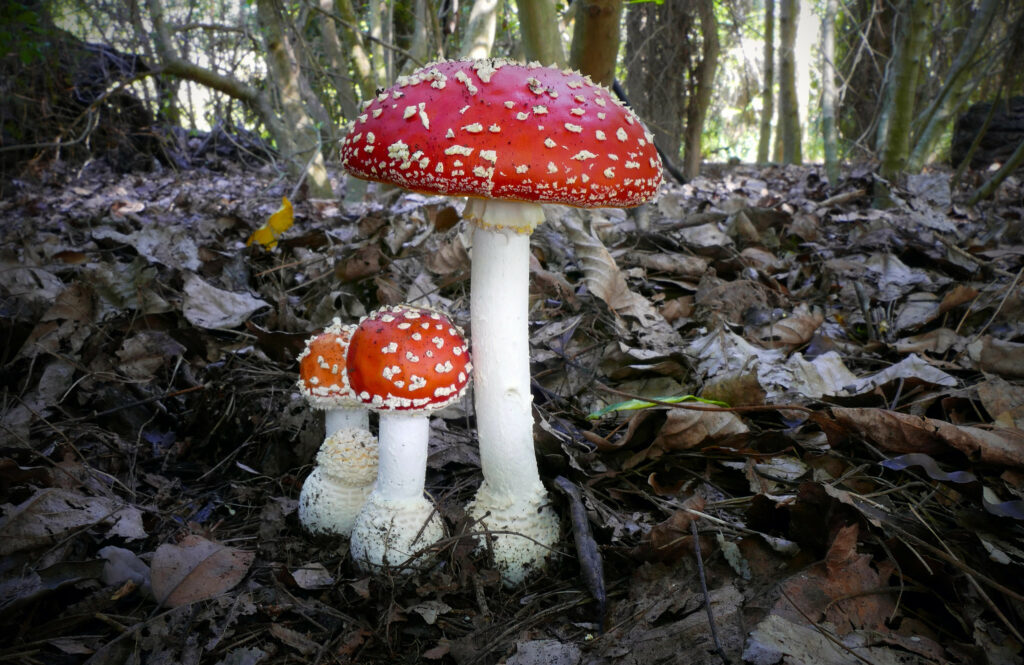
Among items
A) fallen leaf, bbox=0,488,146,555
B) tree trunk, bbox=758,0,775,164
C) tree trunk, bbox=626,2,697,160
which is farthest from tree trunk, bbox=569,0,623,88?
tree trunk, bbox=758,0,775,164

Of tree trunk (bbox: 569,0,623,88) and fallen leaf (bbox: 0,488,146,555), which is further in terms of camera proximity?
tree trunk (bbox: 569,0,623,88)

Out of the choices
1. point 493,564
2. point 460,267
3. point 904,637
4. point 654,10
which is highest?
point 654,10

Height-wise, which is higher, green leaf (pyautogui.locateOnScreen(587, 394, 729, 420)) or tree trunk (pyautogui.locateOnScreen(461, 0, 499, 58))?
tree trunk (pyautogui.locateOnScreen(461, 0, 499, 58))

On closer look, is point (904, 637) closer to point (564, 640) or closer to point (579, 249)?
point (564, 640)

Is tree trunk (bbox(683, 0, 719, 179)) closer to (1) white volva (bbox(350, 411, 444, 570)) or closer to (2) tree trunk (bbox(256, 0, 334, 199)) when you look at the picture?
(2) tree trunk (bbox(256, 0, 334, 199))

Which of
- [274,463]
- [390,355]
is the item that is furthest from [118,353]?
[390,355]

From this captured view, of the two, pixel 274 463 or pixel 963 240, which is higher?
pixel 963 240
